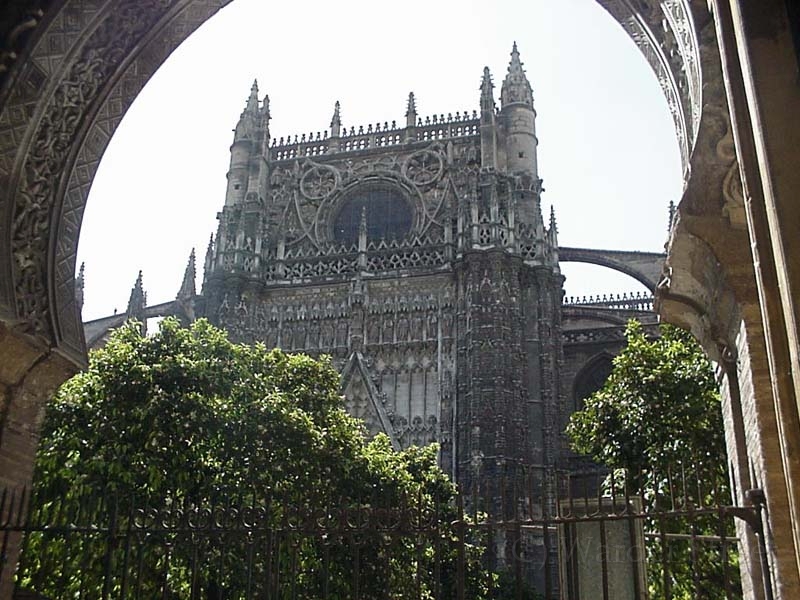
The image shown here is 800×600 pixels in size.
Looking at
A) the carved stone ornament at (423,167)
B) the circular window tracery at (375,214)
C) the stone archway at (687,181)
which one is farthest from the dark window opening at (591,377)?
the stone archway at (687,181)

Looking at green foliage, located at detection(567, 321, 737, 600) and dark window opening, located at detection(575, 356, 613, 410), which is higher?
dark window opening, located at detection(575, 356, 613, 410)

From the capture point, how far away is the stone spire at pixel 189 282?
32.0 metres

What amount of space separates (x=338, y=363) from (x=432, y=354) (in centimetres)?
301

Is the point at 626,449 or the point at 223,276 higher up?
the point at 223,276

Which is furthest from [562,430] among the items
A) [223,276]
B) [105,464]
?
[105,464]

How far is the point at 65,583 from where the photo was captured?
9117mm

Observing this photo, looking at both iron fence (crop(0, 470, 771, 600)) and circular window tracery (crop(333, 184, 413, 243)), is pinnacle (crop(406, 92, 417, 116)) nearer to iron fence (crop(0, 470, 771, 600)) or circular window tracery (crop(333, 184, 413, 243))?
circular window tracery (crop(333, 184, 413, 243))

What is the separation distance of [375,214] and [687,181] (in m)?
28.5

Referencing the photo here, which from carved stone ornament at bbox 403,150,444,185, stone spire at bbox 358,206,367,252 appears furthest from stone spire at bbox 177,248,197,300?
carved stone ornament at bbox 403,150,444,185

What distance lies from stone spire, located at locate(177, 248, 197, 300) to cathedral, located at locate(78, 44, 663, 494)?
0.09 metres

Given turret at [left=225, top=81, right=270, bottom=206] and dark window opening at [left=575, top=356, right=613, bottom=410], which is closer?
dark window opening at [left=575, top=356, right=613, bottom=410]

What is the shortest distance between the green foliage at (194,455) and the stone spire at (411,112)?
805 inches

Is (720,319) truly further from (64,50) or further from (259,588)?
(259,588)

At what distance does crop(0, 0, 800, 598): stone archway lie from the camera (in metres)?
3.03
